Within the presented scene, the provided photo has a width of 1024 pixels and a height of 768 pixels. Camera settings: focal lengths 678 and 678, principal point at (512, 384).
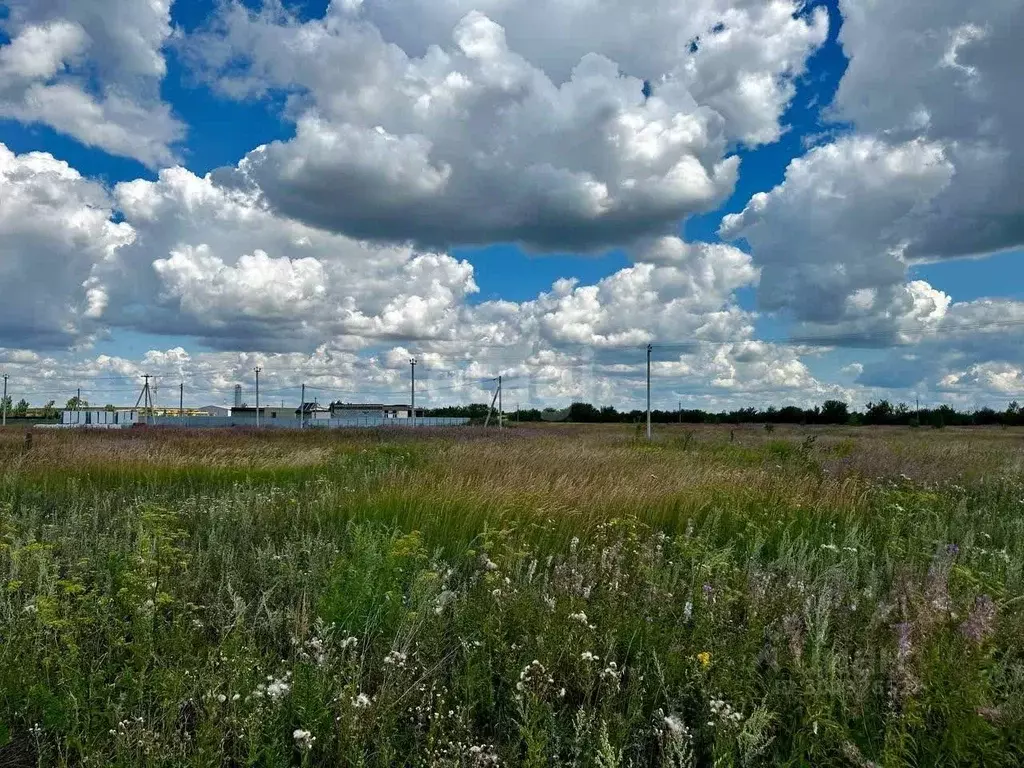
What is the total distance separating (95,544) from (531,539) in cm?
385

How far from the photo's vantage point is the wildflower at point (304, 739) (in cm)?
248

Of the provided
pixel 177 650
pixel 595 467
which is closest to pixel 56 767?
pixel 177 650

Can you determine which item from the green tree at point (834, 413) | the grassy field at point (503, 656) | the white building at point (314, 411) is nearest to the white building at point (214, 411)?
the white building at point (314, 411)

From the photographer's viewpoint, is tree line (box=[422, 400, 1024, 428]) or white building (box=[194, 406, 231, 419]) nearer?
tree line (box=[422, 400, 1024, 428])

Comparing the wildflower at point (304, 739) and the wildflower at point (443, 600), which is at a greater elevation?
the wildflower at point (443, 600)

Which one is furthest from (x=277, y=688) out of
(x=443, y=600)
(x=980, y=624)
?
(x=980, y=624)

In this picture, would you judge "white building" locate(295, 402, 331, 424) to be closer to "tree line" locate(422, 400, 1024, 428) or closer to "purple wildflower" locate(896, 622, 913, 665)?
"tree line" locate(422, 400, 1024, 428)

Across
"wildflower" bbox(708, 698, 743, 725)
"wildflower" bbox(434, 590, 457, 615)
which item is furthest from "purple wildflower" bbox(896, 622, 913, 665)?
"wildflower" bbox(434, 590, 457, 615)

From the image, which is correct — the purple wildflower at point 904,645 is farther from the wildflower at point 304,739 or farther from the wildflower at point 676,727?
the wildflower at point 304,739

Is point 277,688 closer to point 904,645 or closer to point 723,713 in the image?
point 723,713

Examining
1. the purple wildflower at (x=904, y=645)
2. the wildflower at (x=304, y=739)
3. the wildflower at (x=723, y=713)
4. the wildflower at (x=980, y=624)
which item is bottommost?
the wildflower at (x=304, y=739)

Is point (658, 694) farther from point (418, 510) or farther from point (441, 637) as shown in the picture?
point (418, 510)

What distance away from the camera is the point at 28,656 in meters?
3.35

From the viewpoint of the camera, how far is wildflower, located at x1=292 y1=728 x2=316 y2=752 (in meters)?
2.48
